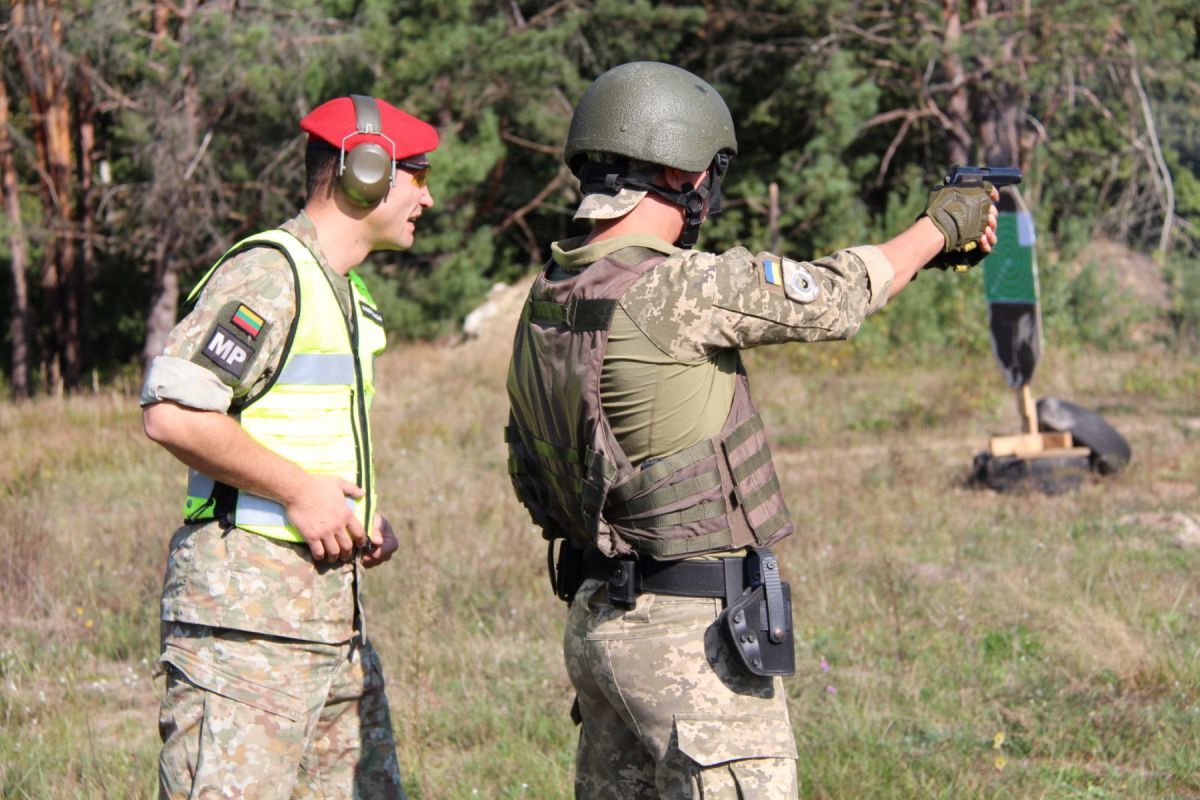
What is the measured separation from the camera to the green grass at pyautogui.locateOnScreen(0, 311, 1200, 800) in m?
4.37

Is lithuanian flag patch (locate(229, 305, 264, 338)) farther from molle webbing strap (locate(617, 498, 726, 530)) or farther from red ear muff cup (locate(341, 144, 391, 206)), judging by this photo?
molle webbing strap (locate(617, 498, 726, 530))

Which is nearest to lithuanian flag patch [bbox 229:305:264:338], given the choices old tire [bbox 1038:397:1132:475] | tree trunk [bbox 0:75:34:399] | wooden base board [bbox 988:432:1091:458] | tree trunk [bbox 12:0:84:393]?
wooden base board [bbox 988:432:1091:458]

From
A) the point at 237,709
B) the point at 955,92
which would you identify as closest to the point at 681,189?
the point at 237,709

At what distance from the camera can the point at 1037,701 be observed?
4.92 meters

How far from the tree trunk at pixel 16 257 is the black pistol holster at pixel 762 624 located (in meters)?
16.9

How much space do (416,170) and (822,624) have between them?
3395 mm

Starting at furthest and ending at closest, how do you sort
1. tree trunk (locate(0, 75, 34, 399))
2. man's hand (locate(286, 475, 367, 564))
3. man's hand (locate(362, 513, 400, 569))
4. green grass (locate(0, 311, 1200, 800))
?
1. tree trunk (locate(0, 75, 34, 399))
2. green grass (locate(0, 311, 1200, 800))
3. man's hand (locate(362, 513, 400, 569))
4. man's hand (locate(286, 475, 367, 564))

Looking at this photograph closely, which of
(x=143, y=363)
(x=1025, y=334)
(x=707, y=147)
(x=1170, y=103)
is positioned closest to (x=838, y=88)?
(x=1170, y=103)

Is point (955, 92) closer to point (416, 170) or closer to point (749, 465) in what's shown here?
point (416, 170)

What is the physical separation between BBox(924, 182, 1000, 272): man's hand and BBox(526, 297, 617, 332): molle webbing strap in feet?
2.38

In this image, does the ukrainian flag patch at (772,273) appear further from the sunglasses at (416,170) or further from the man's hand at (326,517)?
the man's hand at (326,517)

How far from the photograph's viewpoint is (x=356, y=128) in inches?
120

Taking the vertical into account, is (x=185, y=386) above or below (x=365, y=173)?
below

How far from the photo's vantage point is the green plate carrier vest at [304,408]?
9.49 ft
